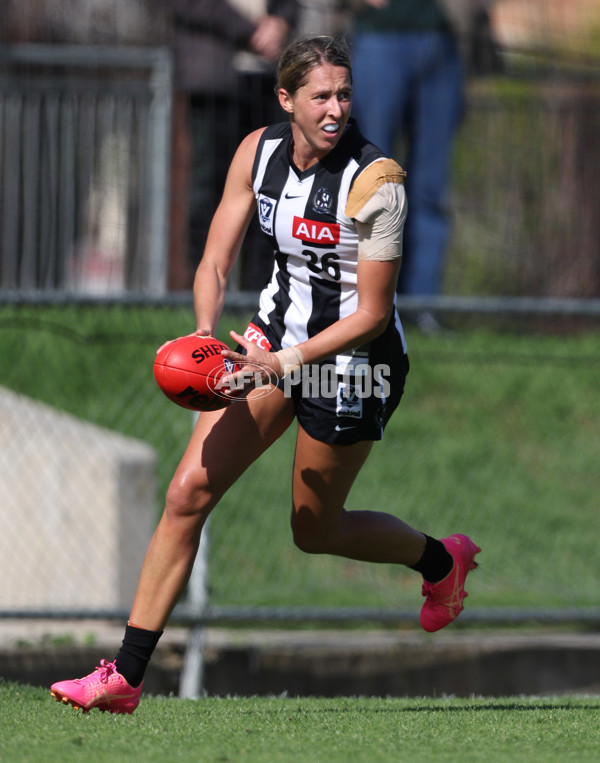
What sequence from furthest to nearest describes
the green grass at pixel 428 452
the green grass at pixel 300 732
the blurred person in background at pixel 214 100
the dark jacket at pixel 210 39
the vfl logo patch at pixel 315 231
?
1. the dark jacket at pixel 210 39
2. the blurred person in background at pixel 214 100
3. the green grass at pixel 428 452
4. the vfl logo patch at pixel 315 231
5. the green grass at pixel 300 732

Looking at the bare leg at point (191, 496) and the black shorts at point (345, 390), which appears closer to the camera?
the bare leg at point (191, 496)

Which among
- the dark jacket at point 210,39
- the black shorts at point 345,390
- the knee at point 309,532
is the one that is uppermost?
the dark jacket at point 210,39

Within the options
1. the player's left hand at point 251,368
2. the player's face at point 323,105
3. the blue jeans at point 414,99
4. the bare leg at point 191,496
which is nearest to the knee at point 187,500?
the bare leg at point 191,496

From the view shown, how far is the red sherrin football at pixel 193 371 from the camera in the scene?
13.4 ft

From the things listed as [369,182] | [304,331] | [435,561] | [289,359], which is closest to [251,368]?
[289,359]

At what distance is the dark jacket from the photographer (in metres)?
8.21

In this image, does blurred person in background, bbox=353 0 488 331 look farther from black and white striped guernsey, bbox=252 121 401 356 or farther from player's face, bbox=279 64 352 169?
player's face, bbox=279 64 352 169

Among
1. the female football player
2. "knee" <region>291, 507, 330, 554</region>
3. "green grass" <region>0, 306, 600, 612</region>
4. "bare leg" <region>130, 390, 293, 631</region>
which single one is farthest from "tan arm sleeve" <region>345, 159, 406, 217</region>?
"green grass" <region>0, 306, 600, 612</region>

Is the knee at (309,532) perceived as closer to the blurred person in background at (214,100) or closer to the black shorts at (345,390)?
the black shorts at (345,390)

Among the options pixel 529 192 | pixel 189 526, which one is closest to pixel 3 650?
pixel 189 526

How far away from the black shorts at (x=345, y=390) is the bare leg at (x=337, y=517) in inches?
2.3

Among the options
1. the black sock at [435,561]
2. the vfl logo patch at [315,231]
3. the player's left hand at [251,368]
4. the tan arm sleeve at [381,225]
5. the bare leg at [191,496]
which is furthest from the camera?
the black sock at [435,561]

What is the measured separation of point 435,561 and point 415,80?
176 inches

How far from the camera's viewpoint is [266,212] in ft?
14.4
